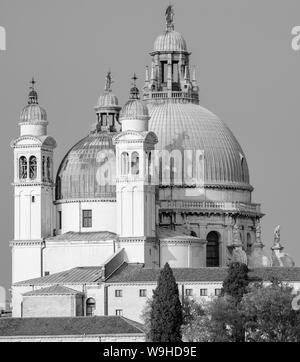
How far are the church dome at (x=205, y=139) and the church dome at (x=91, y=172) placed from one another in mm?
5252

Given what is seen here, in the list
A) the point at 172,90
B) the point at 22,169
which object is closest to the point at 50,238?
the point at 22,169

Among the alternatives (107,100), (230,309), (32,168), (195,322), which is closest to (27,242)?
(32,168)

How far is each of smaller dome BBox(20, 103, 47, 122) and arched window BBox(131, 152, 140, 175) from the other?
223 inches

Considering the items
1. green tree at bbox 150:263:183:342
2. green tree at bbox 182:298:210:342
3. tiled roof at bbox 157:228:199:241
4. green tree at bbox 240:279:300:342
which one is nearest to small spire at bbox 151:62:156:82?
tiled roof at bbox 157:228:199:241

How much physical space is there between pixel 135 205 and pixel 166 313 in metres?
18.7

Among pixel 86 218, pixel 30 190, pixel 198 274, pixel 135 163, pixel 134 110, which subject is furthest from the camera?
pixel 86 218

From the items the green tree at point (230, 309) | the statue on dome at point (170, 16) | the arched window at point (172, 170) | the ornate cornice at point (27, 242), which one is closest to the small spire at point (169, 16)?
the statue on dome at point (170, 16)

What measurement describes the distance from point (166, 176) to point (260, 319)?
29.1 meters

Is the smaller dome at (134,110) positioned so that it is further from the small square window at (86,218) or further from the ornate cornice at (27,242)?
the ornate cornice at (27,242)

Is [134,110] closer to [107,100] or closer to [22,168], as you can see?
[107,100]

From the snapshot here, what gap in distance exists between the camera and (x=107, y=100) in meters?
105

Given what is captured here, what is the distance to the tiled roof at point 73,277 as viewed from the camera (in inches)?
3821

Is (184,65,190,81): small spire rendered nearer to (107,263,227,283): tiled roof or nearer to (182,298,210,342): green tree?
(107,263,227,283): tiled roof

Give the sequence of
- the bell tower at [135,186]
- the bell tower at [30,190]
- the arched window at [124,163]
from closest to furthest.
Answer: the bell tower at [135,186] → the arched window at [124,163] → the bell tower at [30,190]
